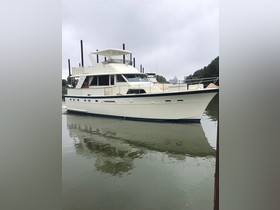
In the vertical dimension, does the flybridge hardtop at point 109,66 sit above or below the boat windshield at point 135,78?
above

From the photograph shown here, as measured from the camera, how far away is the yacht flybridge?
7.49 metres

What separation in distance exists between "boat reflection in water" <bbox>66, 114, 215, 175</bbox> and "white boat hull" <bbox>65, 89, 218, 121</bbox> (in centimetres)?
41

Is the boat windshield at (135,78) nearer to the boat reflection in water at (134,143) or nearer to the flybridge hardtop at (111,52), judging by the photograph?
the flybridge hardtop at (111,52)

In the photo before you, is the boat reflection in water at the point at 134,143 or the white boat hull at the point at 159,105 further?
the white boat hull at the point at 159,105

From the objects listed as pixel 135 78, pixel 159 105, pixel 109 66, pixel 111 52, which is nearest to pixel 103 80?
pixel 109 66

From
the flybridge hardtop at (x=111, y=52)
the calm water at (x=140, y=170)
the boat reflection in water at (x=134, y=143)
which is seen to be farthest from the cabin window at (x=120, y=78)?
the calm water at (x=140, y=170)

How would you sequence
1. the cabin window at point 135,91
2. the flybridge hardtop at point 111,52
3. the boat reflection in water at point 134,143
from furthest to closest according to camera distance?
the flybridge hardtop at point 111,52 < the cabin window at point 135,91 < the boat reflection in water at point 134,143

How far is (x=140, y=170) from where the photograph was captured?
3.50 m

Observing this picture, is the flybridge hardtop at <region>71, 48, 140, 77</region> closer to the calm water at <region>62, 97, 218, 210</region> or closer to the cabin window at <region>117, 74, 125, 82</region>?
the cabin window at <region>117, 74, 125, 82</region>

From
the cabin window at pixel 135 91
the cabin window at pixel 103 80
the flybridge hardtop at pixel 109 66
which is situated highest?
the flybridge hardtop at pixel 109 66

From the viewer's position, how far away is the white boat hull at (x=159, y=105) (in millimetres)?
7352

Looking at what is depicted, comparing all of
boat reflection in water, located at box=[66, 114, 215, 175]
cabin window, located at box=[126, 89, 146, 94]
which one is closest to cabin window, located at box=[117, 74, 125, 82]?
cabin window, located at box=[126, 89, 146, 94]
